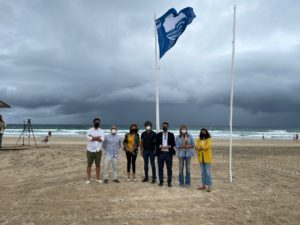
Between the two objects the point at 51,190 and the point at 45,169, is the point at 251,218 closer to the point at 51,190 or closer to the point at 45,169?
the point at 51,190

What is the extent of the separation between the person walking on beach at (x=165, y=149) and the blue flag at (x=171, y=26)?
2.82 metres

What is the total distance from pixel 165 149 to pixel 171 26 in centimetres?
408

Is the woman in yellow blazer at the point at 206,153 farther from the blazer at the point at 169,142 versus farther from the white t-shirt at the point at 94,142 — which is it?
the white t-shirt at the point at 94,142

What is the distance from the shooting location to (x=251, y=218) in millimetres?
7305

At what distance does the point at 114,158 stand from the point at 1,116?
11.0 meters

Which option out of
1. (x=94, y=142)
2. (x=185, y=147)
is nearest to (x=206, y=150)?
(x=185, y=147)

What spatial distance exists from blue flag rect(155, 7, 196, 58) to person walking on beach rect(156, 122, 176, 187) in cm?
282

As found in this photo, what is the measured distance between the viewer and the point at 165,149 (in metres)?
9.95

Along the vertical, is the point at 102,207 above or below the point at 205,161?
below

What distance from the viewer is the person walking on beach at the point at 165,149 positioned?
9.92 metres

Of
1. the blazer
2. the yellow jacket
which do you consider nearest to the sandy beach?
the yellow jacket

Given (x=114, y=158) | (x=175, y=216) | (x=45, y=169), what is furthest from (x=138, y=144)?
(x=45, y=169)

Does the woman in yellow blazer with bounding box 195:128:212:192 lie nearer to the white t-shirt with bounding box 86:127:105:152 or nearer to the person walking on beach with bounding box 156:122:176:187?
the person walking on beach with bounding box 156:122:176:187

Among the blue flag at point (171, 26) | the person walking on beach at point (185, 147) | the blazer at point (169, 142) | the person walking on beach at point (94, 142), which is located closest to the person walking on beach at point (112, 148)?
the person walking on beach at point (94, 142)
